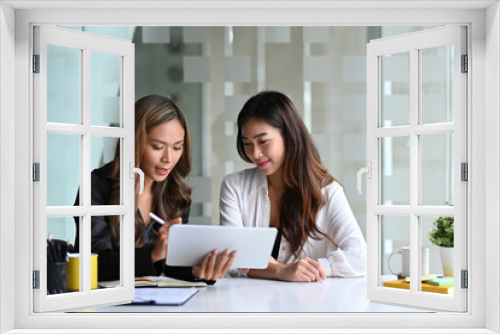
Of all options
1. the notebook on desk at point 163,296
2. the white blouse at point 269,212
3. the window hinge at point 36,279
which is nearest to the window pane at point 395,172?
the white blouse at point 269,212

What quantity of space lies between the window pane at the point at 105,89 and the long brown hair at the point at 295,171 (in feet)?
4.60

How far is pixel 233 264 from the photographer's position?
3.46 metres

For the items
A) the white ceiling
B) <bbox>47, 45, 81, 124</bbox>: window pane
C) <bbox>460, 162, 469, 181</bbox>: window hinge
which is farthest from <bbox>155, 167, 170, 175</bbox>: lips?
<bbox>460, 162, 469, 181</bbox>: window hinge

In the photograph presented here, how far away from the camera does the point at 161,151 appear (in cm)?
423

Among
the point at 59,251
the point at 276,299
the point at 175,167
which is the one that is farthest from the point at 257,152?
the point at 59,251

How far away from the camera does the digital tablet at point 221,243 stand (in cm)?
328

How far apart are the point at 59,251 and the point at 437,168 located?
10.8 feet

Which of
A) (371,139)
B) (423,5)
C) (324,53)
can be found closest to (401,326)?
(371,139)

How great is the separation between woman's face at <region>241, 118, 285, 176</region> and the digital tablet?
1.09 m

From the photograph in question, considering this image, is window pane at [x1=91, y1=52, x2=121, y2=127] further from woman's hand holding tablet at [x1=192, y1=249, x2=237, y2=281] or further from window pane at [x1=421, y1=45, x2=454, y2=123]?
window pane at [x1=421, y1=45, x2=454, y2=123]

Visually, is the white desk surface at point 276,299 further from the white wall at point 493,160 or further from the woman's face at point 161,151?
the woman's face at point 161,151

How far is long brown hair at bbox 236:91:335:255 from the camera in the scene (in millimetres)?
4379

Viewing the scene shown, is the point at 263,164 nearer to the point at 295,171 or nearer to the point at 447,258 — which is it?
the point at 295,171

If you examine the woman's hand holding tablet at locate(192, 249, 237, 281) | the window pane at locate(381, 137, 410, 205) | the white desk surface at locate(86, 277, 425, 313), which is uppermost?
the window pane at locate(381, 137, 410, 205)
